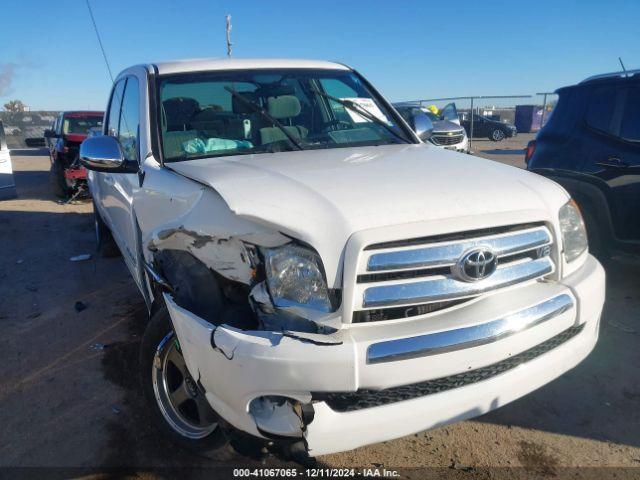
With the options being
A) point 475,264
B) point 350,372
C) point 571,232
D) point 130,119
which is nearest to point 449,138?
point 130,119

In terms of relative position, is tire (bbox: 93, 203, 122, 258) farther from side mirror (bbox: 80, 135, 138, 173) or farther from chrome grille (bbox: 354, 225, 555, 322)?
chrome grille (bbox: 354, 225, 555, 322)

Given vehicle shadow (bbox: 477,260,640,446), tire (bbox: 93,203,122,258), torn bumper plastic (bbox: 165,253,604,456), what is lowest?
vehicle shadow (bbox: 477,260,640,446)

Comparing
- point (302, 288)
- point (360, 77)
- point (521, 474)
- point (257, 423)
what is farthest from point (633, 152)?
point (257, 423)

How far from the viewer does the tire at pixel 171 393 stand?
2473 mm

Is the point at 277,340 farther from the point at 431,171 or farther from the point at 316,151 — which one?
the point at 316,151

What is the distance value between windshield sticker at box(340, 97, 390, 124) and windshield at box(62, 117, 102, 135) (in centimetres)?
908

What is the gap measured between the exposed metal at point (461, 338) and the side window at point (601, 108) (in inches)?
122

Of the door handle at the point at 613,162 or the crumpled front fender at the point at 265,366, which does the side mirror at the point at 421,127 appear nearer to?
the door handle at the point at 613,162

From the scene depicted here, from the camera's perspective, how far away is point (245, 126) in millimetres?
3162

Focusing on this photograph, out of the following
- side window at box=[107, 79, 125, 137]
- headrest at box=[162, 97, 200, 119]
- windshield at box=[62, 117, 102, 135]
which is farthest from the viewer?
windshield at box=[62, 117, 102, 135]

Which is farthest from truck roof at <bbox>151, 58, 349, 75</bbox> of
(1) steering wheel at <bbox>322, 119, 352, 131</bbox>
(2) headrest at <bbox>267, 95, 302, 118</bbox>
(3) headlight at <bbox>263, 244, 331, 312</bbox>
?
(3) headlight at <bbox>263, 244, 331, 312</bbox>

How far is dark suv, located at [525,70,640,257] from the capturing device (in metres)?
4.21

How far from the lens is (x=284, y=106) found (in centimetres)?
338

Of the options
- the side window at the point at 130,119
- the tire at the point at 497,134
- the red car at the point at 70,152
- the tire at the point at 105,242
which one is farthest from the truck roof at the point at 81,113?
the tire at the point at 497,134
